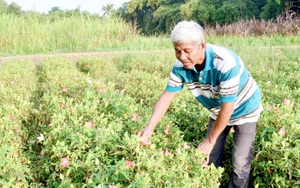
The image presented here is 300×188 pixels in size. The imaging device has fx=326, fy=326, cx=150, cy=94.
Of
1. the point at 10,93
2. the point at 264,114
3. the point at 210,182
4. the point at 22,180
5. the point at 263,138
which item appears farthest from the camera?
the point at 10,93

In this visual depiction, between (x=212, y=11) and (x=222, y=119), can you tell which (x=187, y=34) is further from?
(x=212, y=11)

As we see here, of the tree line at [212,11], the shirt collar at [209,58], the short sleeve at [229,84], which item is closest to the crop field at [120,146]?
the short sleeve at [229,84]

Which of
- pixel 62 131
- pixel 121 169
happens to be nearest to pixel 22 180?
pixel 62 131

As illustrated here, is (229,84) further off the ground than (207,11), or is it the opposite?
(207,11)

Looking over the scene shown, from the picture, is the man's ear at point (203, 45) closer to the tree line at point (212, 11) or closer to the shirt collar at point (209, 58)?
the shirt collar at point (209, 58)

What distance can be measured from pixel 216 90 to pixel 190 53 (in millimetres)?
435

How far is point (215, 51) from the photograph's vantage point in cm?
227

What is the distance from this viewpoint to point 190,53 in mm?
2088

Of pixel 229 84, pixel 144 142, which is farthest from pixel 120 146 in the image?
pixel 229 84

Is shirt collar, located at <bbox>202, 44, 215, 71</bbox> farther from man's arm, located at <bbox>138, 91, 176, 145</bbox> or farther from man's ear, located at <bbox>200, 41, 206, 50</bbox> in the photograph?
man's arm, located at <bbox>138, 91, 176, 145</bbox>

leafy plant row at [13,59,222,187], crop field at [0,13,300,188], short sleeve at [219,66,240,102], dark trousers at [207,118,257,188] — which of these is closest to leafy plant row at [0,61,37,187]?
crop field at [0,13,300,188]

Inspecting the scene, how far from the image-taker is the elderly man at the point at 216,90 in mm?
2084

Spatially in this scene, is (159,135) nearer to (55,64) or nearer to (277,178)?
(277,178)

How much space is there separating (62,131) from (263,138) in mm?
1643
